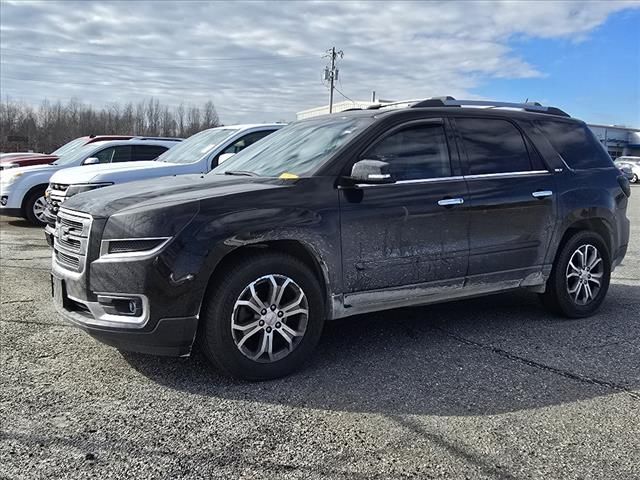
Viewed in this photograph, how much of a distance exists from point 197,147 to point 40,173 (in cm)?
422

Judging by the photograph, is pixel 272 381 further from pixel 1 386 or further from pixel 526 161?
pixel 526 161

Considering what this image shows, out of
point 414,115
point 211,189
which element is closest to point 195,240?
point 211,189

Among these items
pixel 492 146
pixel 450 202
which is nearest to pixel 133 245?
pixel 450 202

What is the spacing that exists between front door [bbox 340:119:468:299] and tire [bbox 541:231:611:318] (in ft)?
4.05

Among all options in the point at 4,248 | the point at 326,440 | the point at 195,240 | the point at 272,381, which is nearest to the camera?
the point at 326,440

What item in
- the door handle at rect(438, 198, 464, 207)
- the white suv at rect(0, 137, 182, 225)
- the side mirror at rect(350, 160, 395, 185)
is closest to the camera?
the side mirror at rect(350, 160, 395, 185)

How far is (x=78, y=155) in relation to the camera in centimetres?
1155

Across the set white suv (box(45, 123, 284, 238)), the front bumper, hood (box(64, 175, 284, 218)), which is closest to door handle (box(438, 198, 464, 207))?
hood (box(64, 175, 284, 218))

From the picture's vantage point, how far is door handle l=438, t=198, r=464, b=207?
15.0 ft

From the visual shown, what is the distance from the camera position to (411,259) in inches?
175

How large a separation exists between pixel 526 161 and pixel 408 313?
1766mm

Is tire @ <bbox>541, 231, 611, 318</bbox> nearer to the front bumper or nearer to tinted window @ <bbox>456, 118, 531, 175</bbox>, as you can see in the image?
tinted window @ <bbox>456, 118, 531, 175</bbox>

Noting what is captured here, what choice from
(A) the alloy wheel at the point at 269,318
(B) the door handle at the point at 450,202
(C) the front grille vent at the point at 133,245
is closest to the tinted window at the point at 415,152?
(B) the door handle at the point at 450,202

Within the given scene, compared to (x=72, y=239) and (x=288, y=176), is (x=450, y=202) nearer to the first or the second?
(x=288, y=176)
